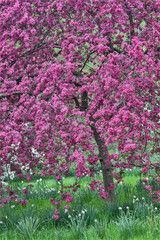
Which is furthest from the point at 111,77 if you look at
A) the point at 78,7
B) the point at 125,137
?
the point at 78,7

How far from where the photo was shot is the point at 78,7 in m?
6.79

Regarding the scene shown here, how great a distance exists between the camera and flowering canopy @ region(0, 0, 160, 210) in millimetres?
5336

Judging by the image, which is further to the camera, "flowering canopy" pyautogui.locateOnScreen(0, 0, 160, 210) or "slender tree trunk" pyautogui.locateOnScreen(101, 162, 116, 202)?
"slender tree trunk" pyautogui.locateOnScreen(101, 162, 116, 202)

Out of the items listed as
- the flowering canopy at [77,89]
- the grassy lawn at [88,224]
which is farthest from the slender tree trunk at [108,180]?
the grassy lawn at [88,224]

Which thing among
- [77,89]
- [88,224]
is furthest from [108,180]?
[77,89]

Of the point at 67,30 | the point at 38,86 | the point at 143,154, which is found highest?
the point at 67,30

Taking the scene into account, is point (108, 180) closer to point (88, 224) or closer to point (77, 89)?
point (88, 224)

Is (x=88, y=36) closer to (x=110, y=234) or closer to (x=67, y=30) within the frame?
(x=67, y=30)

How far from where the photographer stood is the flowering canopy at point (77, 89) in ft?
17.5

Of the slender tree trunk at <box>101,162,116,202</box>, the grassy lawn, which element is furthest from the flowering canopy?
the grassy lawn

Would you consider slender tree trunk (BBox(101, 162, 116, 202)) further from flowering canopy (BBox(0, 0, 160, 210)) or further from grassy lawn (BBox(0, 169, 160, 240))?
grassy lawn (BBox(0, 169, 160, 240))

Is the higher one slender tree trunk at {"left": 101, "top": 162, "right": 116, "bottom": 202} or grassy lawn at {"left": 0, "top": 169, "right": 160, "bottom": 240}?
slender tree trunk at {"left": 101, "top": 162, "right": 116, "bottom": 202}

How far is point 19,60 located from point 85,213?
369 centimetres

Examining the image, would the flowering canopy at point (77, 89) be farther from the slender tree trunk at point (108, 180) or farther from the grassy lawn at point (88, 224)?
the grassy lawn at point (88, 224)
